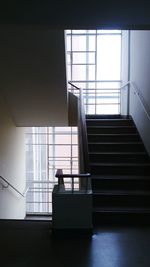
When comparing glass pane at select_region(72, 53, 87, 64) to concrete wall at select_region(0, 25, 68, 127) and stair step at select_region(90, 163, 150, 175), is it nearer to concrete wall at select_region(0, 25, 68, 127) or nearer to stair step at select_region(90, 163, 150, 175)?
concrete wall at select_region(0, 25, 68, 127)

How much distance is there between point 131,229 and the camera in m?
4.19

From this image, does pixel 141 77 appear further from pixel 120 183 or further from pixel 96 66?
pixel 96 66

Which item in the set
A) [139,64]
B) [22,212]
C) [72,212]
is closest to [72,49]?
[139,64]

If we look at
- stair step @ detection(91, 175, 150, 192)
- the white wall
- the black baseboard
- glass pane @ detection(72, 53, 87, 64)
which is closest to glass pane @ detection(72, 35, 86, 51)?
glass pane @ detection(72, 53, 87, 64)

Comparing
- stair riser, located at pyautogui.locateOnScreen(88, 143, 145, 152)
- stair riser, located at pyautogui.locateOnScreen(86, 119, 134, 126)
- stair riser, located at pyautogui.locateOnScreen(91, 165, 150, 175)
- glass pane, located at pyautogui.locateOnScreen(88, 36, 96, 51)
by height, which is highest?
glass pane, located at pyautogui.locateOnScreen(88, 36, 96, 51)

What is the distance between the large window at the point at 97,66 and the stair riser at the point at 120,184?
14.5 ft

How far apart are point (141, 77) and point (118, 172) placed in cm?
208

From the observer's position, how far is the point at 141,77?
6.35m

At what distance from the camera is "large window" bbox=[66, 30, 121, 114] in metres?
9.23

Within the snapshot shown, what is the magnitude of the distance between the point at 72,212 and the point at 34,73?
2548 mm

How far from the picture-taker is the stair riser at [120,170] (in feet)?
17.6

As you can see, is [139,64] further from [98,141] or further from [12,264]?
[12,264]

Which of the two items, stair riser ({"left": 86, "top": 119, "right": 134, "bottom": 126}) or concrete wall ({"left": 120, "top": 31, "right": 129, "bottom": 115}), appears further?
concrete wall ({"left": 120, "top": 31, "right": 129, "bottom": 115})

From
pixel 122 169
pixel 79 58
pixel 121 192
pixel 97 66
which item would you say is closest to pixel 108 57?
pixel 97 66
